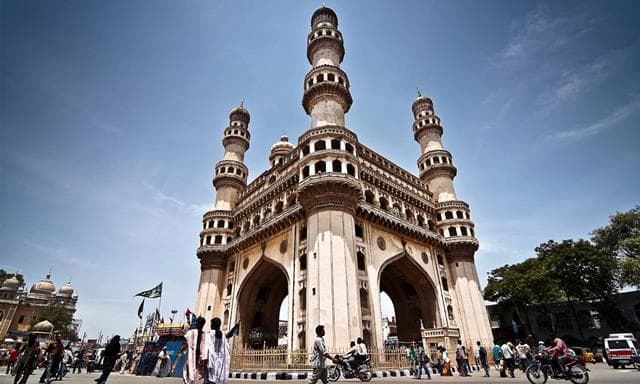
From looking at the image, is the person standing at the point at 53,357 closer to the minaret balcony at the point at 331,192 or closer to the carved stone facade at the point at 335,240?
the carved stone facade at the point at 335,240

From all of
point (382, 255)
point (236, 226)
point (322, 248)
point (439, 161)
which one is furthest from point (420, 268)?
point (236, 226)

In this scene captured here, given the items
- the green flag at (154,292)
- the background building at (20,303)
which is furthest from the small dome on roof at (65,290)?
the green flag at (154,292)

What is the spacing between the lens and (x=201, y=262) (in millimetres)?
35125

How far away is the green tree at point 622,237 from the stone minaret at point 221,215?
4044 centimetres

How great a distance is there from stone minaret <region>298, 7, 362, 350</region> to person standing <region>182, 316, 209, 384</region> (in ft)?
46.5

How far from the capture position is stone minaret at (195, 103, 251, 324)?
1303 inches

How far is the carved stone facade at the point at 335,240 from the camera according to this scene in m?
22.8

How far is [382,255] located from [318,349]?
18578 millimetres

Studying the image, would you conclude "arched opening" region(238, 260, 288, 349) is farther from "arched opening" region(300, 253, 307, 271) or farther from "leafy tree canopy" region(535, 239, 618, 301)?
"leafy tree canopy" region(535, 239, 618, 301)

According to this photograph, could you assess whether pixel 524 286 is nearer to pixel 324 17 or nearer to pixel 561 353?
pixel 561 353

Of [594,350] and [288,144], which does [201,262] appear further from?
[594,350]

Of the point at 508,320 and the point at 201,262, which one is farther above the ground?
the point at 201,262

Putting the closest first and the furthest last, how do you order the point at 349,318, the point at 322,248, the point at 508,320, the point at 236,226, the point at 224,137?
the point at 349,318 → the point at 322,248 → the point at 236,226 → the point at 224,137 → the point at 508,320

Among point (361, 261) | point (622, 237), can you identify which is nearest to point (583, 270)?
point (622, 237)
